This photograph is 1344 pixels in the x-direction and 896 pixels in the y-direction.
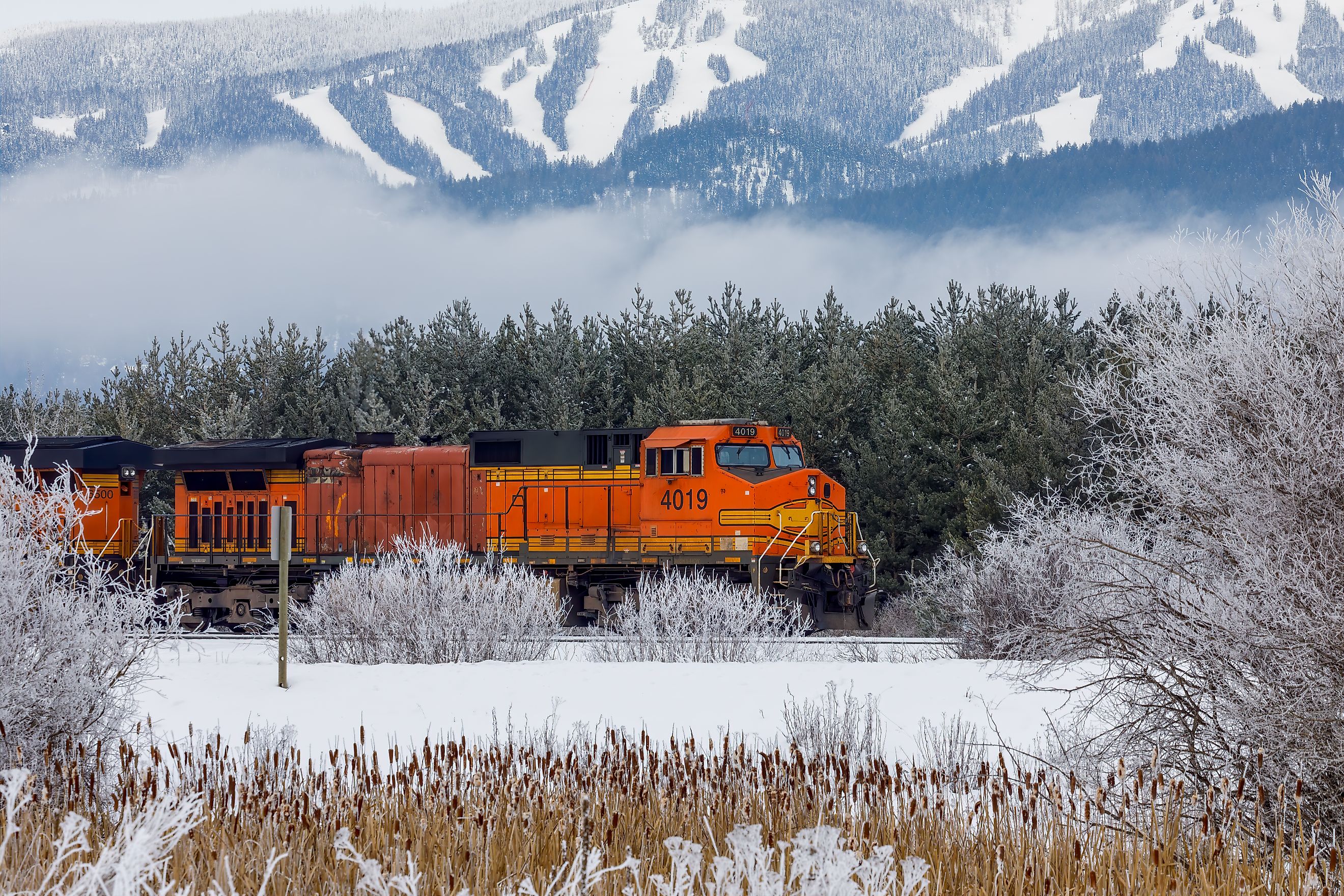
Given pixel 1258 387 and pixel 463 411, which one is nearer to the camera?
pixel 1258 387

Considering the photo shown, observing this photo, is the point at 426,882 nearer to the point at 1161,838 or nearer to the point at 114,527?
the point at 1161,838

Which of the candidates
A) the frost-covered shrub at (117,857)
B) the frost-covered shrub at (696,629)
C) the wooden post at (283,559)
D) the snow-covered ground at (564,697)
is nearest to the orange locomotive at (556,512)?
the frost-covered shrub at (696,629)

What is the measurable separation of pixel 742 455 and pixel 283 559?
791 centimetres

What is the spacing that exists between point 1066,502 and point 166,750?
815 inches

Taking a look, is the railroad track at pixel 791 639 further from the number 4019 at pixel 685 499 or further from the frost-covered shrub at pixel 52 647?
the frost-covered shrub at pixel 52 647

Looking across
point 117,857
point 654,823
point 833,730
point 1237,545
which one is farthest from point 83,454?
point 1237,545

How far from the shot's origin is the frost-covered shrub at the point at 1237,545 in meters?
6.03

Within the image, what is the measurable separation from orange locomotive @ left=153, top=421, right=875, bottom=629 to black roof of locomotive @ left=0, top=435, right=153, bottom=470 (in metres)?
0.61

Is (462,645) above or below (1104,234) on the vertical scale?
below

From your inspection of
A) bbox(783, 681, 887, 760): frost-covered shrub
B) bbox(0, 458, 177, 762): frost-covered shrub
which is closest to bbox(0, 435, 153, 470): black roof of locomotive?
bbox(0, 458, 177, 762): frost-covered shrub

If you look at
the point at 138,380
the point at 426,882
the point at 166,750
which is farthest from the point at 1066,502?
the point at 138,380

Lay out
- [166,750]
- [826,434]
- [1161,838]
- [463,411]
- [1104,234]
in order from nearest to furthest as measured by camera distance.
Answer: [1161,838], [166,750], [826,434], [463,411], [1104,234]

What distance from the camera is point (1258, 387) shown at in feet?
22.5

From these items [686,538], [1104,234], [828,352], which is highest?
A: [1104,234]
